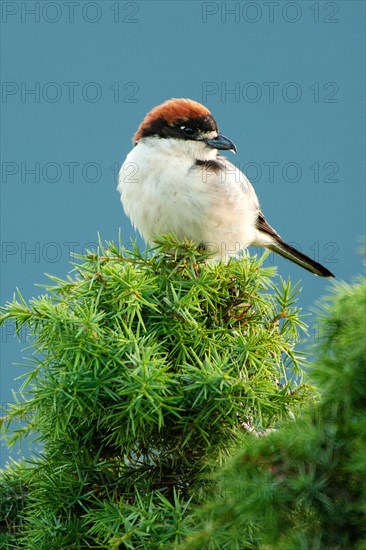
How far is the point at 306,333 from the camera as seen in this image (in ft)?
7.41

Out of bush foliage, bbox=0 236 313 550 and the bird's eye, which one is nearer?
bush foliage, bbox=0 236 313 550

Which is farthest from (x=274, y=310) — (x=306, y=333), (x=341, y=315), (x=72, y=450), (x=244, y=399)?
(x=341, y=315)

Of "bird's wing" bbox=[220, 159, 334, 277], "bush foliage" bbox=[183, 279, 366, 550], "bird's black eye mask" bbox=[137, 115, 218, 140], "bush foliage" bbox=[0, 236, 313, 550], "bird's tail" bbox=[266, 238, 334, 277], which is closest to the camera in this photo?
"bush foliage" bbox=[183, 279, 366, 550]

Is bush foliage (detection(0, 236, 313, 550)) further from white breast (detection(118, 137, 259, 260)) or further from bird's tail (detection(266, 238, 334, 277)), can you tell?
bird's tail (detection(266, 238, 334, 277))

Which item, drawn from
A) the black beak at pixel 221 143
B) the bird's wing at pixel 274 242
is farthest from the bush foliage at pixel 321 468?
the bird's wing at pixel 274 242

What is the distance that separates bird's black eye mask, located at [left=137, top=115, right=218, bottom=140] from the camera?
304 cm

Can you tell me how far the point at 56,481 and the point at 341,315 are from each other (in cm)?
101

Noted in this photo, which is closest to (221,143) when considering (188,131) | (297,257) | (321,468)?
(188,131)

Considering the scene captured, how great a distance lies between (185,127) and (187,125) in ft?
0.04

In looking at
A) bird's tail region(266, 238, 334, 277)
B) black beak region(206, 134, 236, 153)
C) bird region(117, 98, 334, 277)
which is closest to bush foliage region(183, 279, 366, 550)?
bird region(117, 98, 334, 277)

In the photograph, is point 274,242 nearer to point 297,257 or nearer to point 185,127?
point 297,257

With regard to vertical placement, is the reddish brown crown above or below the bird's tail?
above

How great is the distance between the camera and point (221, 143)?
307 centimetres

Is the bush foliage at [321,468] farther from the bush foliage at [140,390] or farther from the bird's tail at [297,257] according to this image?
the bird's tail at [297,257]
